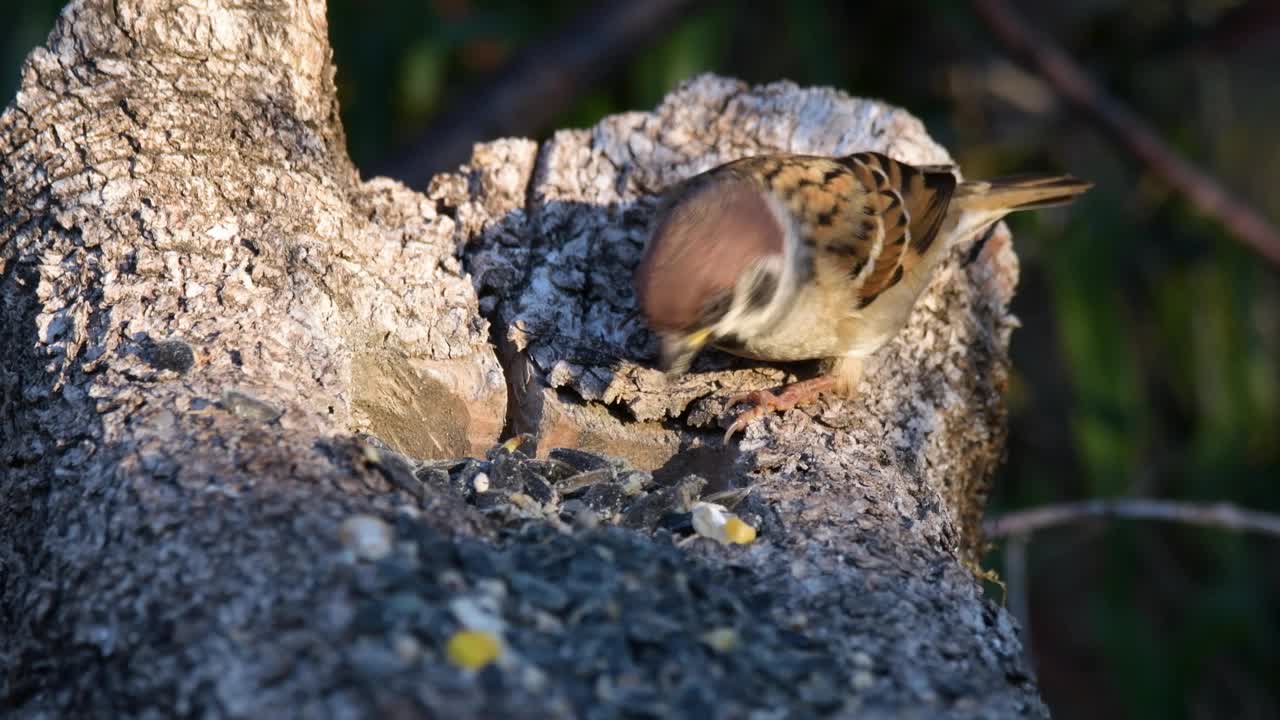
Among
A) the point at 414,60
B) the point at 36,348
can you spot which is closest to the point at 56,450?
the point at 36,348

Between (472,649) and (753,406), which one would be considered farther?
(753,406)

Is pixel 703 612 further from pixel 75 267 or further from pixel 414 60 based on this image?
pixel 414 60

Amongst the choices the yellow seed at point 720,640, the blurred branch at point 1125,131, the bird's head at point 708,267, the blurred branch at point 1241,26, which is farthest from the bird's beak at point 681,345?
the blurred branch at point 1241,26

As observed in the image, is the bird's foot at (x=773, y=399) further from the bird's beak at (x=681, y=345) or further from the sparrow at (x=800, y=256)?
the bird's beak at (x=681, y=345)

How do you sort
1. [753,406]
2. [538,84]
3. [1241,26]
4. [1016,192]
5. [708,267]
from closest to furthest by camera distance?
[708,267] < [753,406] < [1016,192] < [538,84] < [1241,26]

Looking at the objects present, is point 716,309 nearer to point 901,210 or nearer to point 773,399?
point 773,399

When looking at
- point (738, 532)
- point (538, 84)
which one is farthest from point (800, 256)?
point (538, 84)

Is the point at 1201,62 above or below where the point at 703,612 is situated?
above
